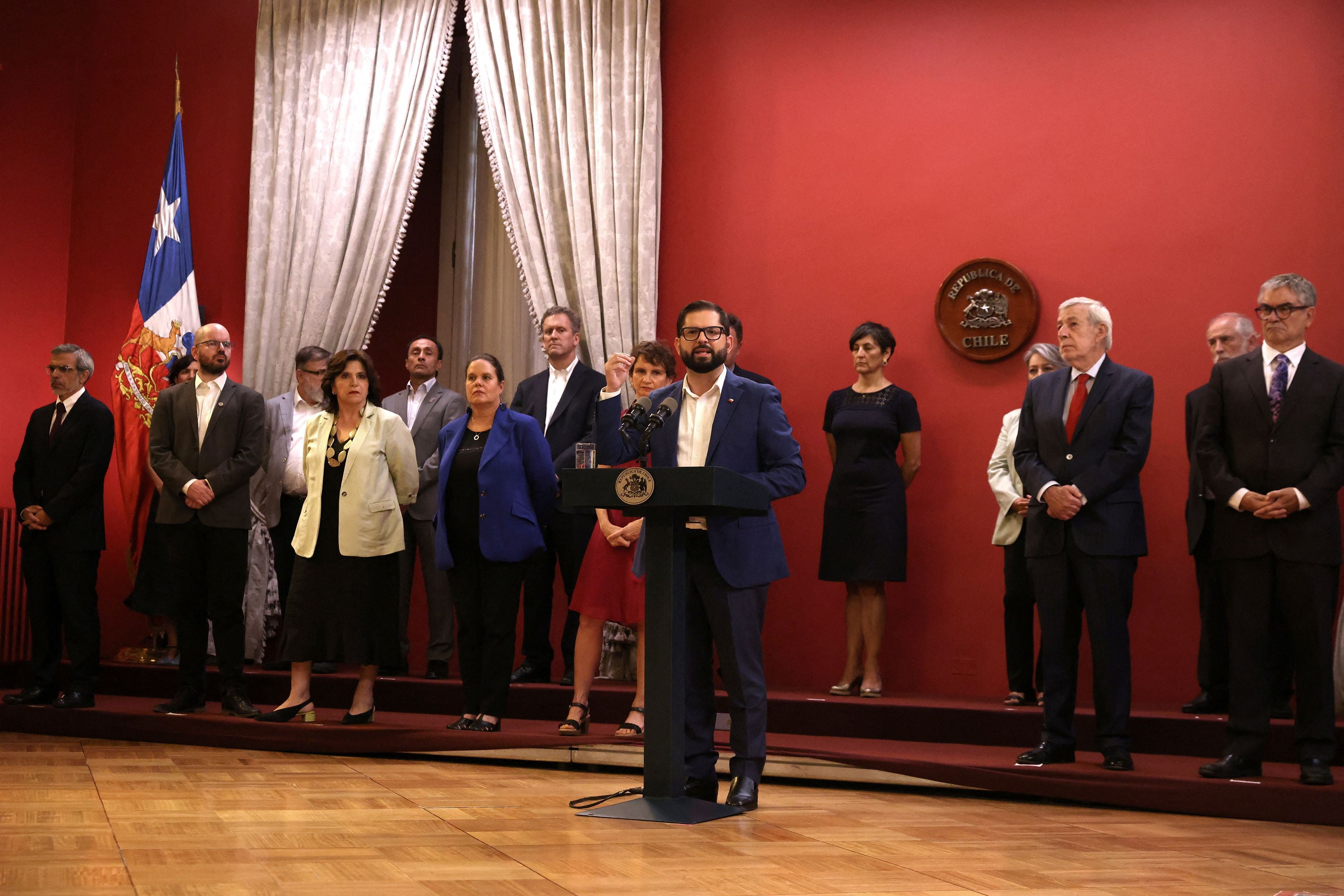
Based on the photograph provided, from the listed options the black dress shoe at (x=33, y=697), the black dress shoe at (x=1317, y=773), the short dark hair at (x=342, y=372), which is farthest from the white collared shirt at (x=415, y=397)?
the black dress shoe at (x=1317, y=773)

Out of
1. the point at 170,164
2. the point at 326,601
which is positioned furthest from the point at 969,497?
the point at 170,164

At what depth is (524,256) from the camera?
6.36 metres

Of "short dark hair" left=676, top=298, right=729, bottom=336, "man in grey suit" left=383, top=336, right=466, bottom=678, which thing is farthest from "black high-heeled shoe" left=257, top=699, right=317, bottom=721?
"short dark hair" left=676, top=298, right=729, bottom=336

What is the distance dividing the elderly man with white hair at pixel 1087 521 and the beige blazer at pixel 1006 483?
80cm

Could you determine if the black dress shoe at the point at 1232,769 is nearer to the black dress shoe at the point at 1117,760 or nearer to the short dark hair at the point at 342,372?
the black dress shoe at the point at 1117,760

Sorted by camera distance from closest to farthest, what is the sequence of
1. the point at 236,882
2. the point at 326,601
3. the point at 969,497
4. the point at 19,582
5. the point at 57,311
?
1. the point at 236,882
2. the point at 326,601
3. the point at 969,497
4. the point at 19,582
5. the point at 57,311

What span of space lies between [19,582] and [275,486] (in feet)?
5.30

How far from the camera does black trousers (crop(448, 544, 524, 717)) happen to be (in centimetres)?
465

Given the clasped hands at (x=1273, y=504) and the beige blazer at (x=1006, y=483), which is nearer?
the clasped hands at (x=1273, y=504)

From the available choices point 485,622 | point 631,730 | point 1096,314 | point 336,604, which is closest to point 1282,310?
point 1096,314

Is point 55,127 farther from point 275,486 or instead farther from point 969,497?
point 969,497

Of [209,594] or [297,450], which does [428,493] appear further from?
[209,594]

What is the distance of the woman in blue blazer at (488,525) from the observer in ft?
15.2

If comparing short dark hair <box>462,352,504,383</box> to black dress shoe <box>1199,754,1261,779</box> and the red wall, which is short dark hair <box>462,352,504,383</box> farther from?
black dress shoe <box>1199,754,1261,779</box>
